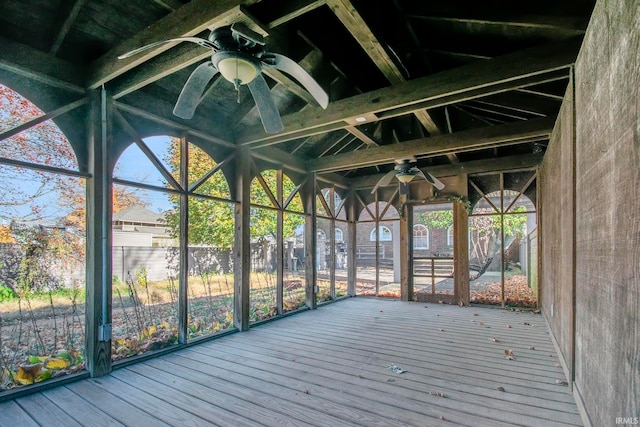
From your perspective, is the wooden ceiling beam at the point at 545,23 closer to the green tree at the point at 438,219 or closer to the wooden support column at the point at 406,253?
the wooden support column at the point at 406,253

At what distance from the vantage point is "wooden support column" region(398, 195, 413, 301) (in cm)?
741

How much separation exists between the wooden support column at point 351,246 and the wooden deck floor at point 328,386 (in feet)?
11.2

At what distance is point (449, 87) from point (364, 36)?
1.18m

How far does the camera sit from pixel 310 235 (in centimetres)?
685

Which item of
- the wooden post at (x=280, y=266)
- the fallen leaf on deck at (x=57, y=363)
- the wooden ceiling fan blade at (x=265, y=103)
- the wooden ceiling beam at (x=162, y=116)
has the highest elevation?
the wooden ceiling beam at (x=162, y=116)

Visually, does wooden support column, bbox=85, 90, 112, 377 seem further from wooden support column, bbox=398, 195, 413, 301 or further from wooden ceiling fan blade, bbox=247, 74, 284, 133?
wooden support column, bbox=398, 195, 413, 301

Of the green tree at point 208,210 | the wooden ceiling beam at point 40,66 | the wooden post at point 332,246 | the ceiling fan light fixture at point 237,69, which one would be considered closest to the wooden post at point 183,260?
the green tree at point 208,210

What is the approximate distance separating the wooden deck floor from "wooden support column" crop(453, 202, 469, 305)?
2070mm

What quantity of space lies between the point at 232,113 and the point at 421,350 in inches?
167

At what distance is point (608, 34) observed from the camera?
5.92ft

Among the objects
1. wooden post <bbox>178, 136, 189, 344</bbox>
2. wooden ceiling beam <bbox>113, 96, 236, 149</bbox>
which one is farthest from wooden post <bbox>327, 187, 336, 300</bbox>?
wooden post <bbox>178, 136, 189, 344</bbox>

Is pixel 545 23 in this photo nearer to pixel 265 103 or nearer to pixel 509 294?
pixel 265 103

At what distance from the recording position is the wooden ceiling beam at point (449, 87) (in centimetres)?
295

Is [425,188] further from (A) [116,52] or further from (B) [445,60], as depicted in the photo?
(A) [116,52]
